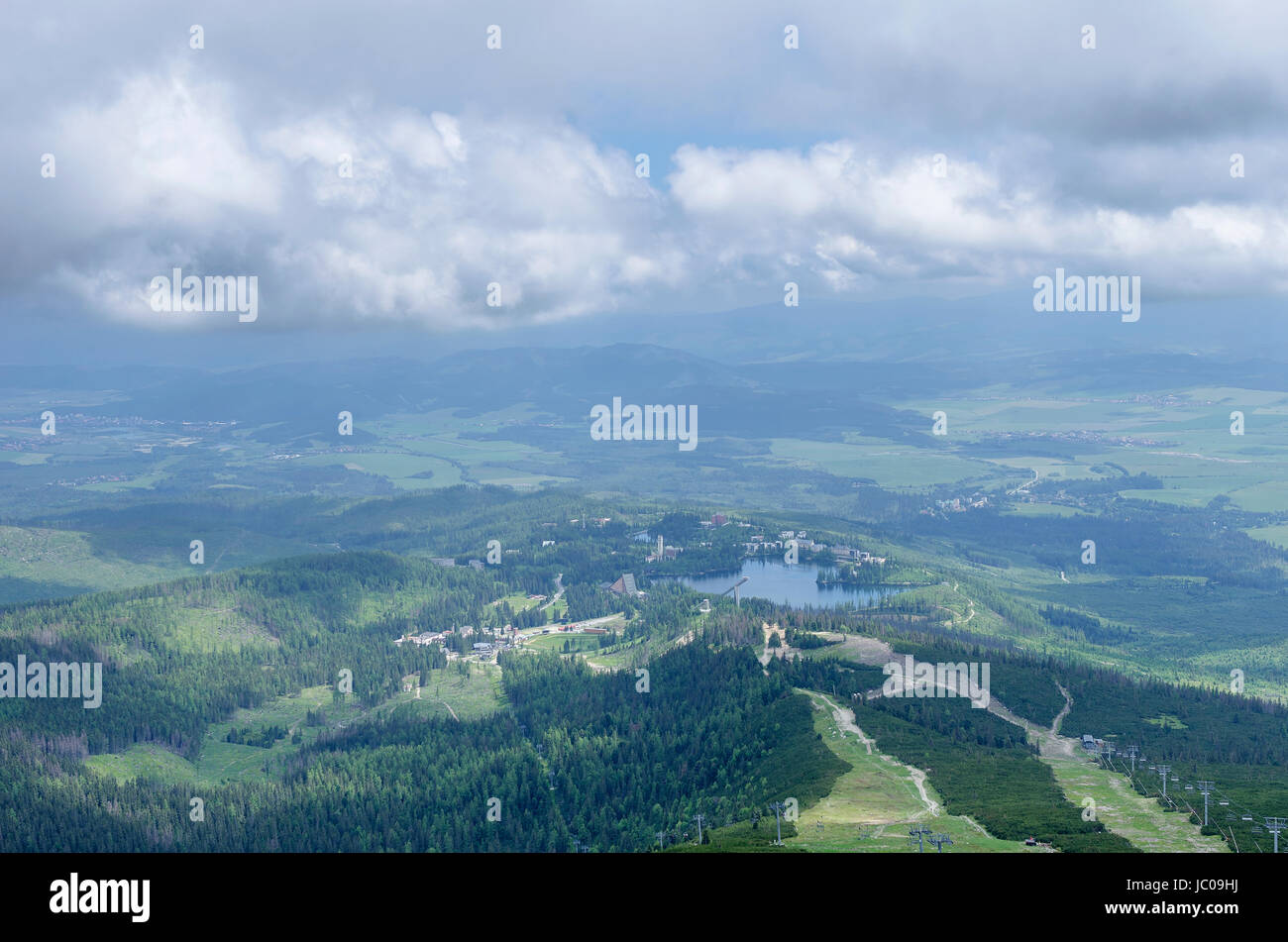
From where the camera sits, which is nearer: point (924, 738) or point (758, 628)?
point (924, 738)

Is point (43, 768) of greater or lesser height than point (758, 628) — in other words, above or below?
below

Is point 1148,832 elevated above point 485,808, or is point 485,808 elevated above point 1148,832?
point 1148,832
